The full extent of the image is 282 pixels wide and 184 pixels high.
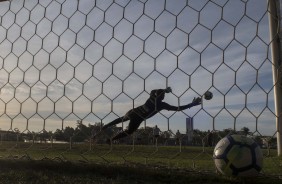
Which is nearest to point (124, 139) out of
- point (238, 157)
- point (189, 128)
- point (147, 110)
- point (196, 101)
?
point (147, 110)

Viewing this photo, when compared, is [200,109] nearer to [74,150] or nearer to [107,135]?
[107,135]

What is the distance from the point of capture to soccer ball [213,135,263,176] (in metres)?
1.90

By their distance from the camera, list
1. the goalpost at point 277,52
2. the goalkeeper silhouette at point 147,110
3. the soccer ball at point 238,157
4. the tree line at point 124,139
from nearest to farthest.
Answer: the soccer ball at point 238,157 → the goalpost at point 277,52 → the tree line at point 124,139 → the goalkeeper silhouette at point 147,110

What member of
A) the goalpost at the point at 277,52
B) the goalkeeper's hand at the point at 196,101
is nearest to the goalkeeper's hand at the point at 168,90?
the goalkeeper's hand at the point at 196,101

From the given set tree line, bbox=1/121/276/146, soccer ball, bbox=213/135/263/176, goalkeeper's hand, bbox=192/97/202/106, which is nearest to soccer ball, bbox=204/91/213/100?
goalkeeper's hand, bbox=192/97/202/106

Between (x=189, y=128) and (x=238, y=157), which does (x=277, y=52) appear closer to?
(x=189, y=128)

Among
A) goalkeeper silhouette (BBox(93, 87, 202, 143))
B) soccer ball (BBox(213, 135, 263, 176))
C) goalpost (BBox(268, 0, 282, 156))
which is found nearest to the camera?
soccer ball (BBox(213, 135, 263, 176))

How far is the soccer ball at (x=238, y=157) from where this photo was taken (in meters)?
1.90

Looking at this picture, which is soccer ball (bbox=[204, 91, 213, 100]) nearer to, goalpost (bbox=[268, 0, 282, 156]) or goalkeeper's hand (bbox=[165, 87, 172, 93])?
goalkeeper's hand (bbox=[165, 87, 172, 93])

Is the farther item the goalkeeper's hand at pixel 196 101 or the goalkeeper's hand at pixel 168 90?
the goalkeeper's hand at pixel 168 90

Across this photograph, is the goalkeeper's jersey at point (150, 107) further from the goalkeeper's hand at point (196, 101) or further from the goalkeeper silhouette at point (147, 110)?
the goalkeeper's hand at point (196, 101)

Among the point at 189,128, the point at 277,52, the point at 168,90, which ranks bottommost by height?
the point at 189,128

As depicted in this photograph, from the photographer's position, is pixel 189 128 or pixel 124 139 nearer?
pixel 189 128

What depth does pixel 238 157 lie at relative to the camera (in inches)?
75.1
